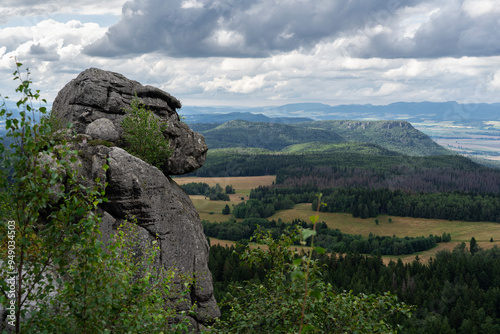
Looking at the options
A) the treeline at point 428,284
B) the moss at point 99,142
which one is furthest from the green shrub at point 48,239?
the treeline at point 428,284

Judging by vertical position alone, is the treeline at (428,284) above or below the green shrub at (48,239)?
below

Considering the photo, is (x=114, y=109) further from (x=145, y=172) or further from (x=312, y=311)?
(x=312, y=311)

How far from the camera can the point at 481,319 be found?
93562 mm

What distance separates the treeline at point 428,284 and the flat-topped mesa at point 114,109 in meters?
41.1

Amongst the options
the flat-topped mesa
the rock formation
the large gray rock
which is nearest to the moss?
the rock formation

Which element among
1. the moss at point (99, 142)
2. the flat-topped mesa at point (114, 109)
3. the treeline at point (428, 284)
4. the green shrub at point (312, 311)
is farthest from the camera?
the treeline at point (428, 284)

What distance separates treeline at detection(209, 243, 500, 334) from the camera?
3526 inches

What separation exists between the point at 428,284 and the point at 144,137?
111948 mm

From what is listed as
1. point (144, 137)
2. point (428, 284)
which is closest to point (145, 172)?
point (144, 137)

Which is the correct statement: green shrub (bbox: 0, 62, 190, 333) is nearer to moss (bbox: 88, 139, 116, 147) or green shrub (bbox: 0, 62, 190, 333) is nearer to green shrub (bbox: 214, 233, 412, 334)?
green shrub (bbox: 214, 233, 412, 334)

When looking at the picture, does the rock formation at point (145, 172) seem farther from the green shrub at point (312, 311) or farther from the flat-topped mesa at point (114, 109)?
the green shrub at point (312, 311)

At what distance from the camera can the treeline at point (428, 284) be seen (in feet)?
294

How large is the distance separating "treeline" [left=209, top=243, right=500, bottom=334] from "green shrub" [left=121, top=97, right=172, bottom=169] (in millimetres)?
45153

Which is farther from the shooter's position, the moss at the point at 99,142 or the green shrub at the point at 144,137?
the green shrub at the point at 144,137
